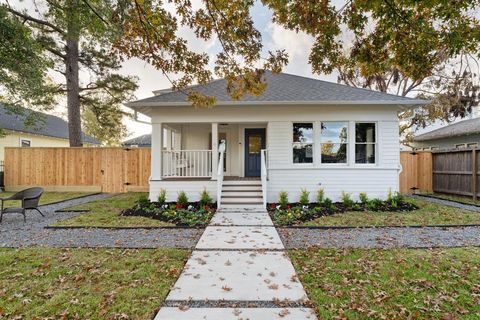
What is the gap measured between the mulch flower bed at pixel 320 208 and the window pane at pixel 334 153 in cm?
164

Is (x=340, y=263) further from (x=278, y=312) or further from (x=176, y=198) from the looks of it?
(x=176, y=198)

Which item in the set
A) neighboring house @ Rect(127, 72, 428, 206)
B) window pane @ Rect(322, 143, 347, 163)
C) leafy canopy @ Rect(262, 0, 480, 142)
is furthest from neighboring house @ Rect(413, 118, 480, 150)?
leafy canopy @ Rect(262, 0, 480, 142)

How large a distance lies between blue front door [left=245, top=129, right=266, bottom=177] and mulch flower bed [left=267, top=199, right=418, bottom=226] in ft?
8.32

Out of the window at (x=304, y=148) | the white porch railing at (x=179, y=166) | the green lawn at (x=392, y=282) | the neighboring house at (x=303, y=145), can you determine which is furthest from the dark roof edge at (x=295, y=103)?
the green lawn at (x=392, y=282)

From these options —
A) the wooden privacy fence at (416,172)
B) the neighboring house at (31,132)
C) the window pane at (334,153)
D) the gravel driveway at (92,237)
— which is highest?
the neighboring house at (31,132)

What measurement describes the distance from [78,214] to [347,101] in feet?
31.9

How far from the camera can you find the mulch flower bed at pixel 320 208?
23.9 feet

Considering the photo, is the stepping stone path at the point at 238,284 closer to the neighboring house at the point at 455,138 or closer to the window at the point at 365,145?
the window at the point at 365,145

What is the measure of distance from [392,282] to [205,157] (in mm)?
7379

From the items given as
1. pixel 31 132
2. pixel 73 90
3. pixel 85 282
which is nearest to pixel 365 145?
pixel 85 282

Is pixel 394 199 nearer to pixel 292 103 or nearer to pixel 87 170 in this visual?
pixel 292 103

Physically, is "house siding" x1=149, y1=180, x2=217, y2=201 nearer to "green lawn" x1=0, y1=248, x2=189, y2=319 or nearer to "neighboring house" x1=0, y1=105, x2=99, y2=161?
"green lawn" x1=0, y1=248, x2=189, y2=319

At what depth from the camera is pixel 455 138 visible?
1611 centimetres

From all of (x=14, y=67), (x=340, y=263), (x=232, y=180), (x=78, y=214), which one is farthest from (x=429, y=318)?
(x=14, y=67)
